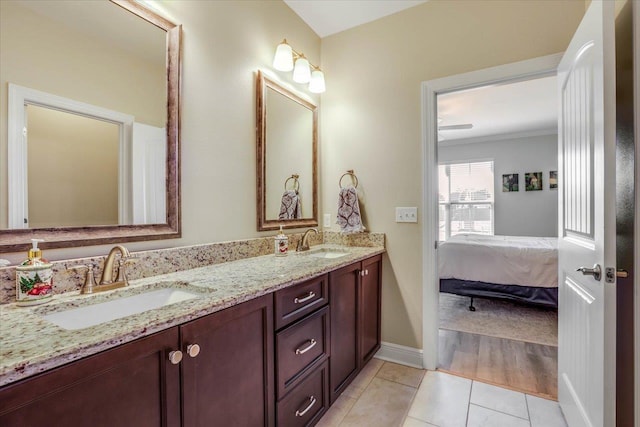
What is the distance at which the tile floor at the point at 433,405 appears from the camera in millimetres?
1625

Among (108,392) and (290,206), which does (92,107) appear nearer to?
(108,392)

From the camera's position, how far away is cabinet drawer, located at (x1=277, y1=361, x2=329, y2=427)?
1.29 metres

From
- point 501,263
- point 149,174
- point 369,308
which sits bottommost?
point 369,308

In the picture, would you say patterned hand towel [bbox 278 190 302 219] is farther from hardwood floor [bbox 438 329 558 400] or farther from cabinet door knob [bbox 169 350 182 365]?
hardwood floor [bbox 438 329 558 400]

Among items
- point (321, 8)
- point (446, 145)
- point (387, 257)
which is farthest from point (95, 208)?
point (446, 145)

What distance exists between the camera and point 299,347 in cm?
138

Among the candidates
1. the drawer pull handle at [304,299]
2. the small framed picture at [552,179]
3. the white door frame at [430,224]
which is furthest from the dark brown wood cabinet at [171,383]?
the small framed picture at [552,179]

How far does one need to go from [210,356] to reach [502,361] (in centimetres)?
223

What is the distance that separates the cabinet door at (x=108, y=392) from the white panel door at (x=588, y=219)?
148 centimetres

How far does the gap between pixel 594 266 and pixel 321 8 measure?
7.43 ft

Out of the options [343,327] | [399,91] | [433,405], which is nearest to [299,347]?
[343,327]

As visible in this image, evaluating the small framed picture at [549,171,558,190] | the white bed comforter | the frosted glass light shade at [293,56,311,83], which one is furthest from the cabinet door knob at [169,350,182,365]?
the small framed picture at [549,171,558,190]

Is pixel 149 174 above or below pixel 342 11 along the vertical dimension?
below

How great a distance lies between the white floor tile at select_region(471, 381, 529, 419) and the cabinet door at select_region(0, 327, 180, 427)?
68.2 inches
